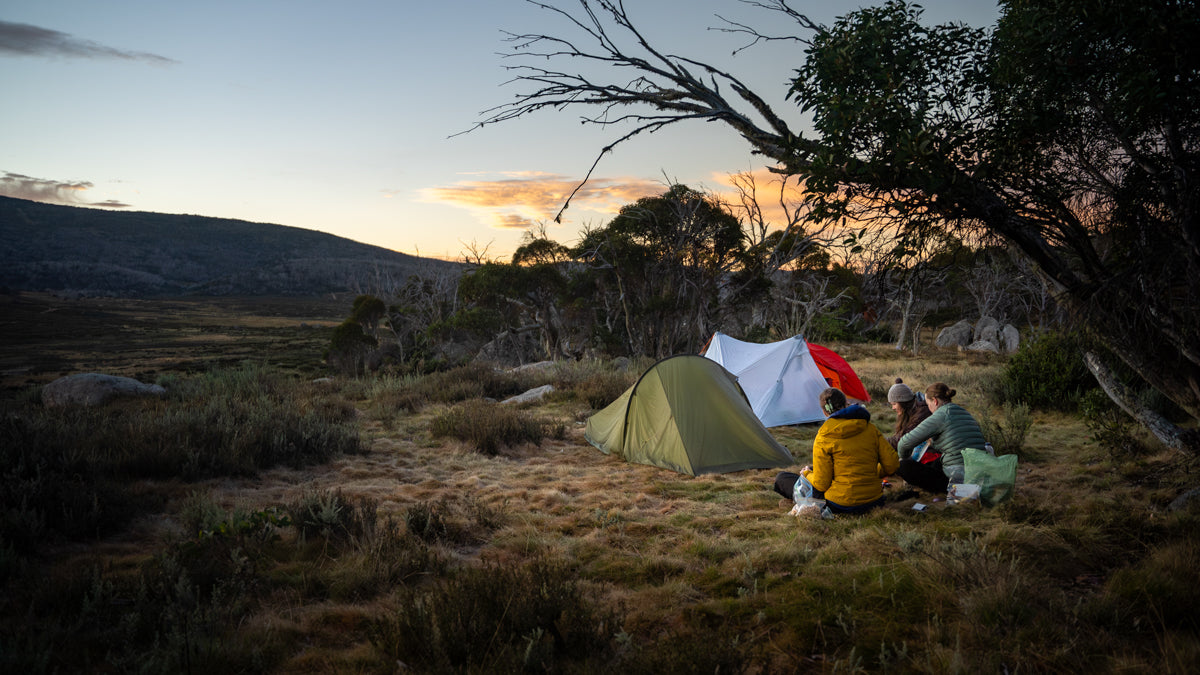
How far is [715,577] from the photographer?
409cm

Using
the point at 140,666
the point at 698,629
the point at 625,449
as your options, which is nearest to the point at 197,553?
the point at 140,666

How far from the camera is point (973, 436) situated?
5668 mm

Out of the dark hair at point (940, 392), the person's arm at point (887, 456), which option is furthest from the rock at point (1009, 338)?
the person's arm at point (887, 456)

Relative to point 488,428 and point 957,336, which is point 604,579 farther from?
point 957,336

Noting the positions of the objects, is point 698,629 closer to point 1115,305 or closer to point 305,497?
point 305,497

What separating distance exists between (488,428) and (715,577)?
5.24m

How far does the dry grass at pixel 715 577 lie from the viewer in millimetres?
2875

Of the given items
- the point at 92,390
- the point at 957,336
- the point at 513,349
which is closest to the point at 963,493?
the point at 92,390

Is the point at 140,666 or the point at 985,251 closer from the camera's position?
the point at 140,666

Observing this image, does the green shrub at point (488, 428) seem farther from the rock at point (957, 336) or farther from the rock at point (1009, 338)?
the rock at point (957, 336)

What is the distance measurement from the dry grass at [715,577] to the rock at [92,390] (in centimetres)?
709

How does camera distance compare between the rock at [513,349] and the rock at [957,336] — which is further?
the rock at [957,336]

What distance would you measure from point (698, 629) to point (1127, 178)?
17.0ft

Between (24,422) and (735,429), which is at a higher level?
(735,429)
